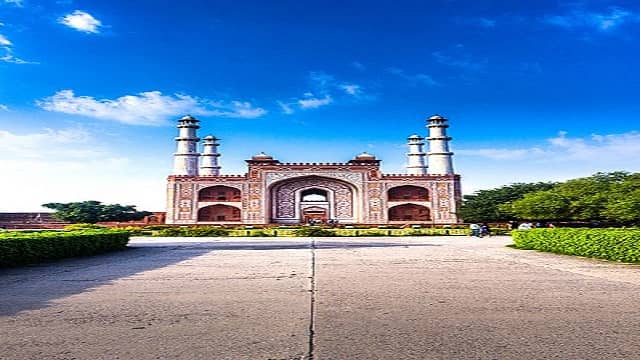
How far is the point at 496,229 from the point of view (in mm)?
33719

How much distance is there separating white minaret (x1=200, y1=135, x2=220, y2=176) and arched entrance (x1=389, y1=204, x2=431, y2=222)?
60.5 feet

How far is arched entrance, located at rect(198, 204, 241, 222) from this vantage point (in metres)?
44.3

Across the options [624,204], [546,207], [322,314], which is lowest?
[322,314]

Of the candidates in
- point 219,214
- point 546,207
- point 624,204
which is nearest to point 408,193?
point 219,214

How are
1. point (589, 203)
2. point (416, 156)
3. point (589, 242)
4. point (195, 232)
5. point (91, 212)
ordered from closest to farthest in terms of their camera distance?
point (589, 242)
point (589, 203)
point (195, 232)
point (91, 212)
point (416, 156)

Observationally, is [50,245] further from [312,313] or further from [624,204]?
[624,204]

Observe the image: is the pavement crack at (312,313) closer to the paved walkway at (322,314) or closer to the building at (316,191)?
the paved walkway at (322,314)

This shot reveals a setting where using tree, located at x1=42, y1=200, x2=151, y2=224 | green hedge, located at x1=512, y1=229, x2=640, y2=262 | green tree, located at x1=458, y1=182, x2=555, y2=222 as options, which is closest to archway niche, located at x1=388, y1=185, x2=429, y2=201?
green tree, located at x1=458, y1=182, x2=555, y2=222

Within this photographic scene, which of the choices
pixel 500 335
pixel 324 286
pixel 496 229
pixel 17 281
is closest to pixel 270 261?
pixel 324 286

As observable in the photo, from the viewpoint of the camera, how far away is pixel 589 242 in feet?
44.4

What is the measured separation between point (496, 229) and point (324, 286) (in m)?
28.4

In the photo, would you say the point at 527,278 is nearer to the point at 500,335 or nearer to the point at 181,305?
the point at 500,335

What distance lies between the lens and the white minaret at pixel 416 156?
51.2 metres

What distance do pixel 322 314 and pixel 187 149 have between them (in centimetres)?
4214
